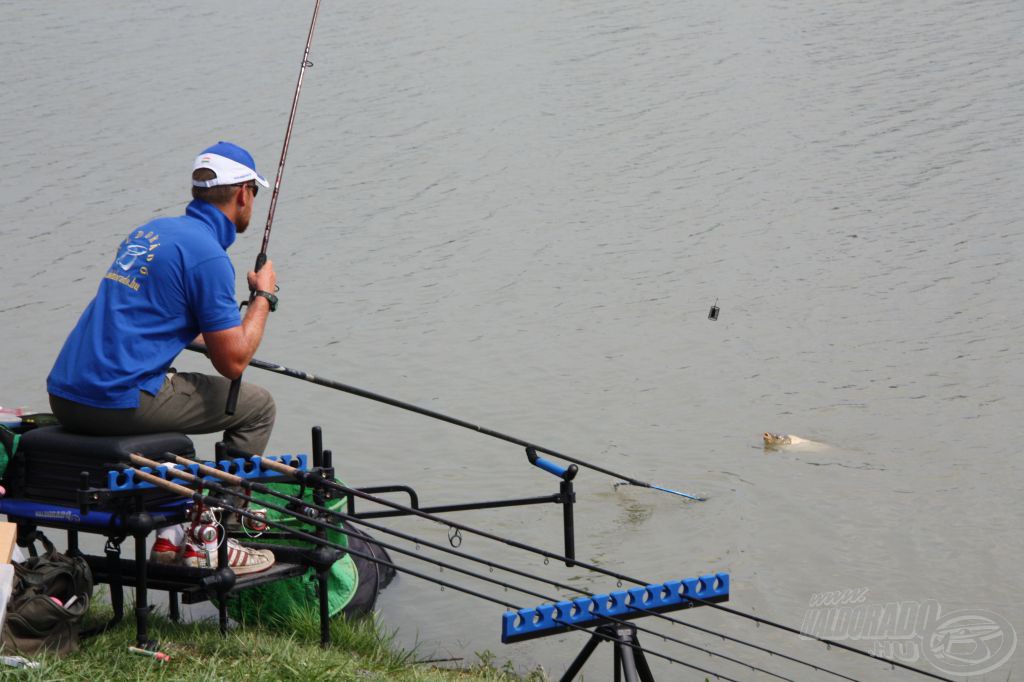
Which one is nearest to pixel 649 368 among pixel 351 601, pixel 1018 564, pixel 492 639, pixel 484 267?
pixel 484 267

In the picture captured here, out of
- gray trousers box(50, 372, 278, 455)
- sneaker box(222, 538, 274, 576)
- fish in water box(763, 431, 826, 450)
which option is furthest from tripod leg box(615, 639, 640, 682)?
fish in water box(763, 431, 826, 450)

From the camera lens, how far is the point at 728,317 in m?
10.0

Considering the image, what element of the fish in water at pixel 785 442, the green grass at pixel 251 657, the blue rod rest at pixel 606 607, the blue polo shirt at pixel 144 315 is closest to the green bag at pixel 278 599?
the green grass at pixel 251 657

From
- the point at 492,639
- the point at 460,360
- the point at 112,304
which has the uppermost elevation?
the point at 112,304

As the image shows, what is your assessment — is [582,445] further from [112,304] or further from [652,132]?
[652,132]

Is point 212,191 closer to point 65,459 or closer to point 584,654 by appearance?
point 65,459

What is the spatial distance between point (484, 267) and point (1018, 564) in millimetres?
5579

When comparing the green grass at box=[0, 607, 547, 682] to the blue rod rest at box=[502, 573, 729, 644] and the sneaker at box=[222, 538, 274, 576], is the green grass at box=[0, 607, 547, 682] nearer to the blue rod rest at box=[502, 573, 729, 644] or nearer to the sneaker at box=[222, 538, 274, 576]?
the sneaker at box=[222, 538, 274, 576]

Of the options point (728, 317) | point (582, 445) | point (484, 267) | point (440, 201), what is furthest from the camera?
point (440, 201)

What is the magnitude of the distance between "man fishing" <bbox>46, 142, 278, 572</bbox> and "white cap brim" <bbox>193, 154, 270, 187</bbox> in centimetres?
1

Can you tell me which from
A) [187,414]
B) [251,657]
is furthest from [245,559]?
[187,414]

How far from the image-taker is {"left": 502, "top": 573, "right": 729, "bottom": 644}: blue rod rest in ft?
12.3

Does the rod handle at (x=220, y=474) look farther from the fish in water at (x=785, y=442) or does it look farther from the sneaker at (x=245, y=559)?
the fish in water at (x=785, y=442)

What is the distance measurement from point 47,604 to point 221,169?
149cm
